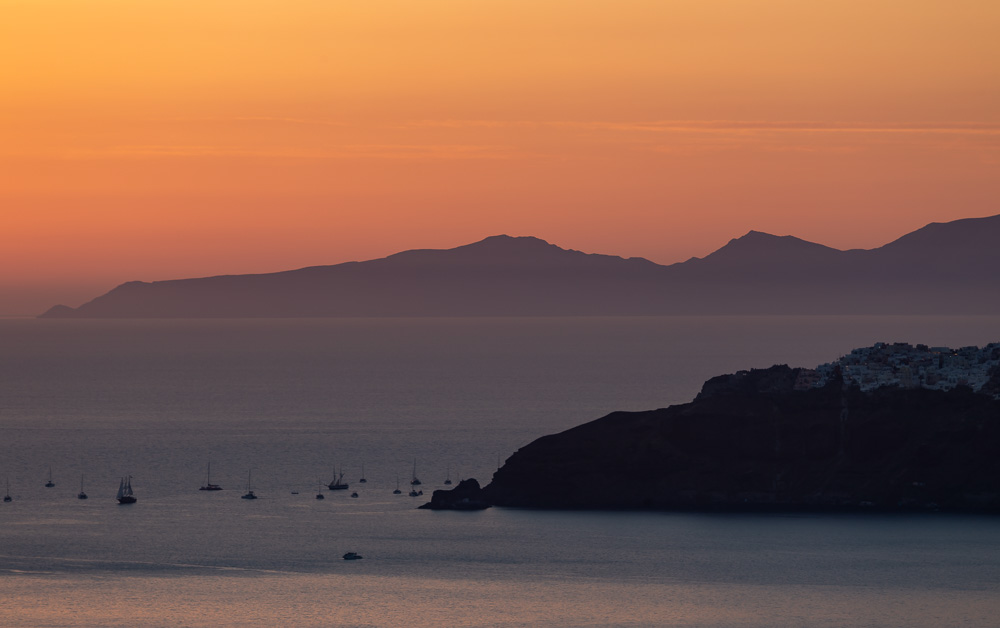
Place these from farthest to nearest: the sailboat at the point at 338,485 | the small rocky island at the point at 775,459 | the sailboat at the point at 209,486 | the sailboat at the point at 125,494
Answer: the sailboat at the point at 338,485
the sailboat at the point at 209,486
the sailboat at the point at 125,494
the small rocky island at the point at 775,459

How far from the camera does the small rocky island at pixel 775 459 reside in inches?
3595

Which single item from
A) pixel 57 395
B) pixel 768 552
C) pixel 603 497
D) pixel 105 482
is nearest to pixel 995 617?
pixel 768 552

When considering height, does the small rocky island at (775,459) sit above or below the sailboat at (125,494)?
above

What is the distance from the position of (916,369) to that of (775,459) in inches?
619

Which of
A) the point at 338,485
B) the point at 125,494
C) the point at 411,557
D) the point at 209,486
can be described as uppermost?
the point at 338,485

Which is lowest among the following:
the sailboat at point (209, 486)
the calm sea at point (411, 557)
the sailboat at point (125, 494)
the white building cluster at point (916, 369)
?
the calm sea at point (411, 557)

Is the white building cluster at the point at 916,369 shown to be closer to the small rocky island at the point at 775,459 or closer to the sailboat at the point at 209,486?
the small rocky island at the point at 775,459

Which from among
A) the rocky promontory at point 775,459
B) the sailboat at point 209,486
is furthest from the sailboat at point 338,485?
the rocky promontory at point 775,459

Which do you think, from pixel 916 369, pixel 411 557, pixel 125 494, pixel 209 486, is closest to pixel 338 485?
pixel 209 486

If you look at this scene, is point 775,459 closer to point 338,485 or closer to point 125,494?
point 338,485

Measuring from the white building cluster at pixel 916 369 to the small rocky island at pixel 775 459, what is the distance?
7.73 feet

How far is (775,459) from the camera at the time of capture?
308 feet

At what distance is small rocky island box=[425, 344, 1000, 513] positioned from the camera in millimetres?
91312

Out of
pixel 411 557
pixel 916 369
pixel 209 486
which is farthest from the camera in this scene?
pixel 916 369
